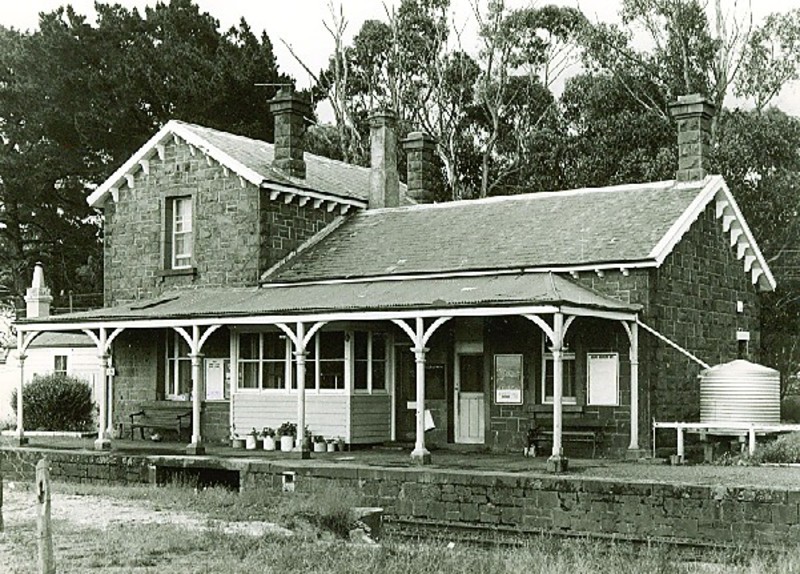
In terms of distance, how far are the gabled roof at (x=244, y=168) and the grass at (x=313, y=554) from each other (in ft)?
30.7

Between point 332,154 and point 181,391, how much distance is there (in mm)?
21060

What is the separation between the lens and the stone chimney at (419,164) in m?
28.2

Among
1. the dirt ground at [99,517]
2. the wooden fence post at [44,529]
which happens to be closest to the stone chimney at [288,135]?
the dirt ground at [99,517]

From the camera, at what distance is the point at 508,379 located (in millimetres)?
20766

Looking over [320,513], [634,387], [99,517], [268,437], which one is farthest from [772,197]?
[99,517]

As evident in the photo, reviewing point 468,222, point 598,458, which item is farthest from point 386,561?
point 468,222

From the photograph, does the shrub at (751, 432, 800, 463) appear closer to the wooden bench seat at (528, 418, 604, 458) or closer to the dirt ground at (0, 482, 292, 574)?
the wooden bench seat at (528, 418, 604, 458)

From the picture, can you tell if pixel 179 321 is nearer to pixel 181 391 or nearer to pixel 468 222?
pixel 181 391

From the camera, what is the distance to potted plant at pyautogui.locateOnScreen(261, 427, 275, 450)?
71.1 ft

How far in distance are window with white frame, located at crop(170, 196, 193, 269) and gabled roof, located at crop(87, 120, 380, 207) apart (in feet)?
3.86

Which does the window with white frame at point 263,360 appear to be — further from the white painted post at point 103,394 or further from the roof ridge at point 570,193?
→ the roof ridge at point 570,193

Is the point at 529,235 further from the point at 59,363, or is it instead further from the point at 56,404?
the point at 59,363

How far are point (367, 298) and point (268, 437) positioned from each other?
12.5ft

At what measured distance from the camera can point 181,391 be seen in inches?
950
